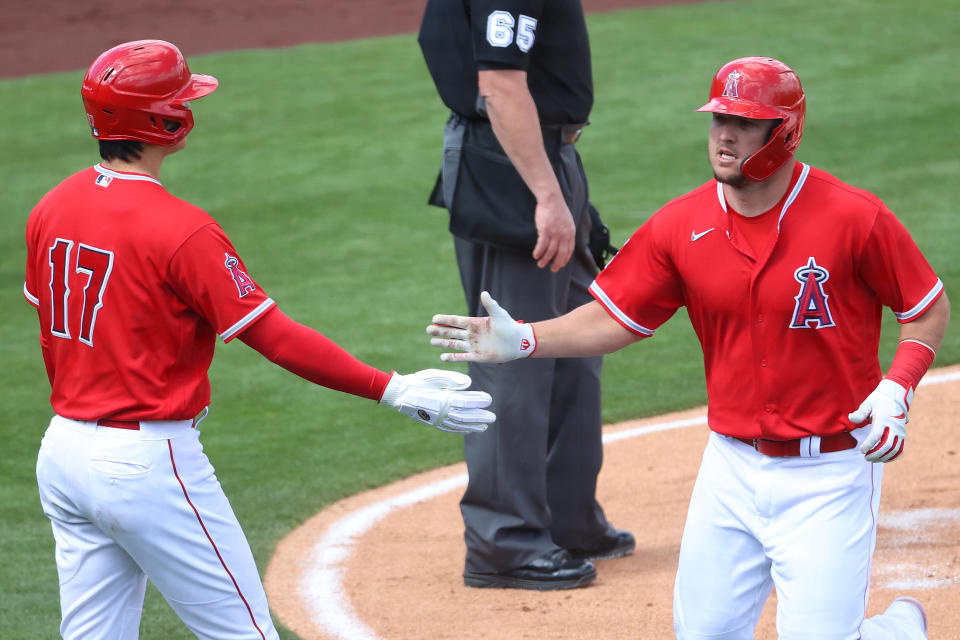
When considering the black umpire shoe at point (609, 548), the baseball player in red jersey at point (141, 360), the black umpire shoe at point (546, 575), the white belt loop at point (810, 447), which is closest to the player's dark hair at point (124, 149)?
the baseball player in red jersey at point (141, 360)

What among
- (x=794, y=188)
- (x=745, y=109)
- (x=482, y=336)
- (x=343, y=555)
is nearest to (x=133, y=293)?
(x=482, y=336)

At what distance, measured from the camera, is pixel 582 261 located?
5.05 meters

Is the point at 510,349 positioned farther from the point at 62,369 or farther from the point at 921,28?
the point at 921,28

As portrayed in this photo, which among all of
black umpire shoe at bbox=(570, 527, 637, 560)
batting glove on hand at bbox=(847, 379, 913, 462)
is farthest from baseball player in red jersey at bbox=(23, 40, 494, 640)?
black umpire shoe at bbox=(570, 527, 637, 560)

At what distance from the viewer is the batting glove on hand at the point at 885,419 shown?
125 inches

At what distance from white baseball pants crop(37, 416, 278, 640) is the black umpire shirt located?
187 cm

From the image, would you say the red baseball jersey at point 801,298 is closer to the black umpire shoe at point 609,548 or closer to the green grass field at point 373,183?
the black umpire shoe at point 609,548

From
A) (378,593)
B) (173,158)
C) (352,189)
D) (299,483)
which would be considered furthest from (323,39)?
(378,593)

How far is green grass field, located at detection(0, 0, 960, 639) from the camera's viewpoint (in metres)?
6.55

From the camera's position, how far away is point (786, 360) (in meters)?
3.43

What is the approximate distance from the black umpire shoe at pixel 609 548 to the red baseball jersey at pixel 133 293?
2193 millimetres

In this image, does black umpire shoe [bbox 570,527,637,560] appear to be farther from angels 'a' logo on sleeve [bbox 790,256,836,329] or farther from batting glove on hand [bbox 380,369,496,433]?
angels 'a' logo on sleeve [bbox 790,256,836,329]

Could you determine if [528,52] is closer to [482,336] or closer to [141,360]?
[482,336]

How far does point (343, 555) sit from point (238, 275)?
2337mm
